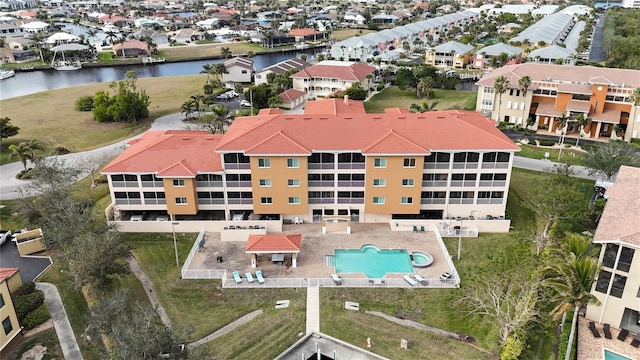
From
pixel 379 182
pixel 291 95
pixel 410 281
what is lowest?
pixel 410 281

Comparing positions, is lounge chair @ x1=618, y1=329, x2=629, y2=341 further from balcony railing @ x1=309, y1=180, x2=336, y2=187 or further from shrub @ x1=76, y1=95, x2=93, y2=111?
shrub @ x1=76, y1=95, x2=93, y2=111

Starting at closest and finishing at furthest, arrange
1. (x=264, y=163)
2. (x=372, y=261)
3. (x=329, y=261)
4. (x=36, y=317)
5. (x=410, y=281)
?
(x=36, y=317) < (x=410, y=281) < (x=329, y=261) < (x=372, y=261) < (x=264, y=163)

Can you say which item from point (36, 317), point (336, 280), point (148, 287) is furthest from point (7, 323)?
point (336, 280)

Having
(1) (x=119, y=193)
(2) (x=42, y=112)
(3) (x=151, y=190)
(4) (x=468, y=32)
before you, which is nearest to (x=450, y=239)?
(3) (x=151, y=190)

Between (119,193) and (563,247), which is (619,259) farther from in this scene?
(119,193)

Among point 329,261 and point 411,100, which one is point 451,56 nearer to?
point 411,100

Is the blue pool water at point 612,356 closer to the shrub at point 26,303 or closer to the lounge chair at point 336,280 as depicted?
the lounge chair at point 336,280

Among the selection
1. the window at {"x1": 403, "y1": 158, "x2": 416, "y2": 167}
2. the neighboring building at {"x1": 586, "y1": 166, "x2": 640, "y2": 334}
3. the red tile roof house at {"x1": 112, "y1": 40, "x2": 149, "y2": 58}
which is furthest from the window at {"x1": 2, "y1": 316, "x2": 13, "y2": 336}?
the red tile roof house at {"x1": 112, "y1": 40, "x2": 149, "y2": 58}
